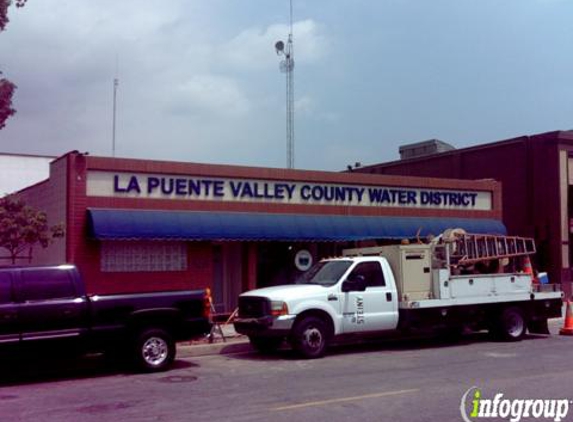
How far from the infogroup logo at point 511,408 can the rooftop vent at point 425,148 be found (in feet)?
99.2

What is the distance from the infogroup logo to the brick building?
418 inches

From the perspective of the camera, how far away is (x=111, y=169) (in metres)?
18.1

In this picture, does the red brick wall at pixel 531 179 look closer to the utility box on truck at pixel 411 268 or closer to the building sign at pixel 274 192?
the building sign at pixel 274 192

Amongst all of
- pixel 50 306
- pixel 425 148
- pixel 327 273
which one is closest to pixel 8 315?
pixel 50 306

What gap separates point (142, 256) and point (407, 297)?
7.14 m

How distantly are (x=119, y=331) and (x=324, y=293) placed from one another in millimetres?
4236

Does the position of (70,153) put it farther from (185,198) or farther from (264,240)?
(264,240)

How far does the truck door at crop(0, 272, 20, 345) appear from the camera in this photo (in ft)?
36.7

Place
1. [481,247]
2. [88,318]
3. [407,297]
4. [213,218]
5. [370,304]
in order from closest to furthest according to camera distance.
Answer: [88,318] → [370,304] → [407,297] → [481,247] → [213,218]

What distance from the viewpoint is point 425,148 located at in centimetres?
4022

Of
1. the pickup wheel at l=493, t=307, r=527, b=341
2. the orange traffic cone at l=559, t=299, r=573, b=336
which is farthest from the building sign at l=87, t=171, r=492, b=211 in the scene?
the orange traffic cone at l=559, t=299, r=573, b=336

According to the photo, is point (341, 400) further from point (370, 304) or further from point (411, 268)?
point (411, 268)

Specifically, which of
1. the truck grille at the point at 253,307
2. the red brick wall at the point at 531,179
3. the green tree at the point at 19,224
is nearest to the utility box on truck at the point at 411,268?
the truck grille at the point at 253,307

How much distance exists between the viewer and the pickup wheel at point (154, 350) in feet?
40.4
